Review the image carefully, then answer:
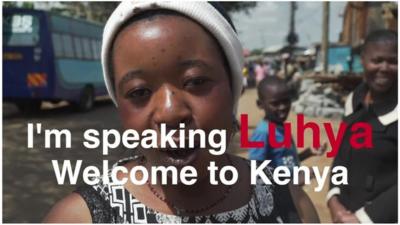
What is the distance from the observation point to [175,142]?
1.01 meters

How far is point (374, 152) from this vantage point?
6.46 ft

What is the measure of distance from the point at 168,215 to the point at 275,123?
6.01 ft

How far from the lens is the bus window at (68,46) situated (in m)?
9.91

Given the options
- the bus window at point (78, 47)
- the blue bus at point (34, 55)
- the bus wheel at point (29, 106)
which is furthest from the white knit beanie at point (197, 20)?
the bus wheel at point (29, 106)

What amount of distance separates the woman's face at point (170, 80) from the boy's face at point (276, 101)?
6.45 ft

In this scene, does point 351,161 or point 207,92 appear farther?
point 351,161

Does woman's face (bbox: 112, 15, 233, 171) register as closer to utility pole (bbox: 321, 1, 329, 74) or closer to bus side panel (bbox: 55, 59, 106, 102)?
bus side panel (bbox: 55, 59, 106, 102)

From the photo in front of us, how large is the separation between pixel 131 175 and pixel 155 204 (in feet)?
0.30

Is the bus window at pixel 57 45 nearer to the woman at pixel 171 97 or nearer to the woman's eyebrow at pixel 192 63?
the woman at pixel 171 97

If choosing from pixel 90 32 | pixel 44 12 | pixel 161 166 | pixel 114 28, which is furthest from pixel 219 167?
pixel 90 32

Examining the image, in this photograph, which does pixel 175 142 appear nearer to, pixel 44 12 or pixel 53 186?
pixel 53 186

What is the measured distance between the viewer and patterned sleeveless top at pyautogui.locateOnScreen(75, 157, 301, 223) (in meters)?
1.08

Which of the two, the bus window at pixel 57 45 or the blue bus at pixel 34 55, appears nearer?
the blue bus at pixel 34 55

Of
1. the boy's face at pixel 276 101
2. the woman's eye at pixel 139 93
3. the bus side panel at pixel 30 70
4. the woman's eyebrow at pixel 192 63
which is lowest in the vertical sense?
the woman's eye at pixel 139 93
